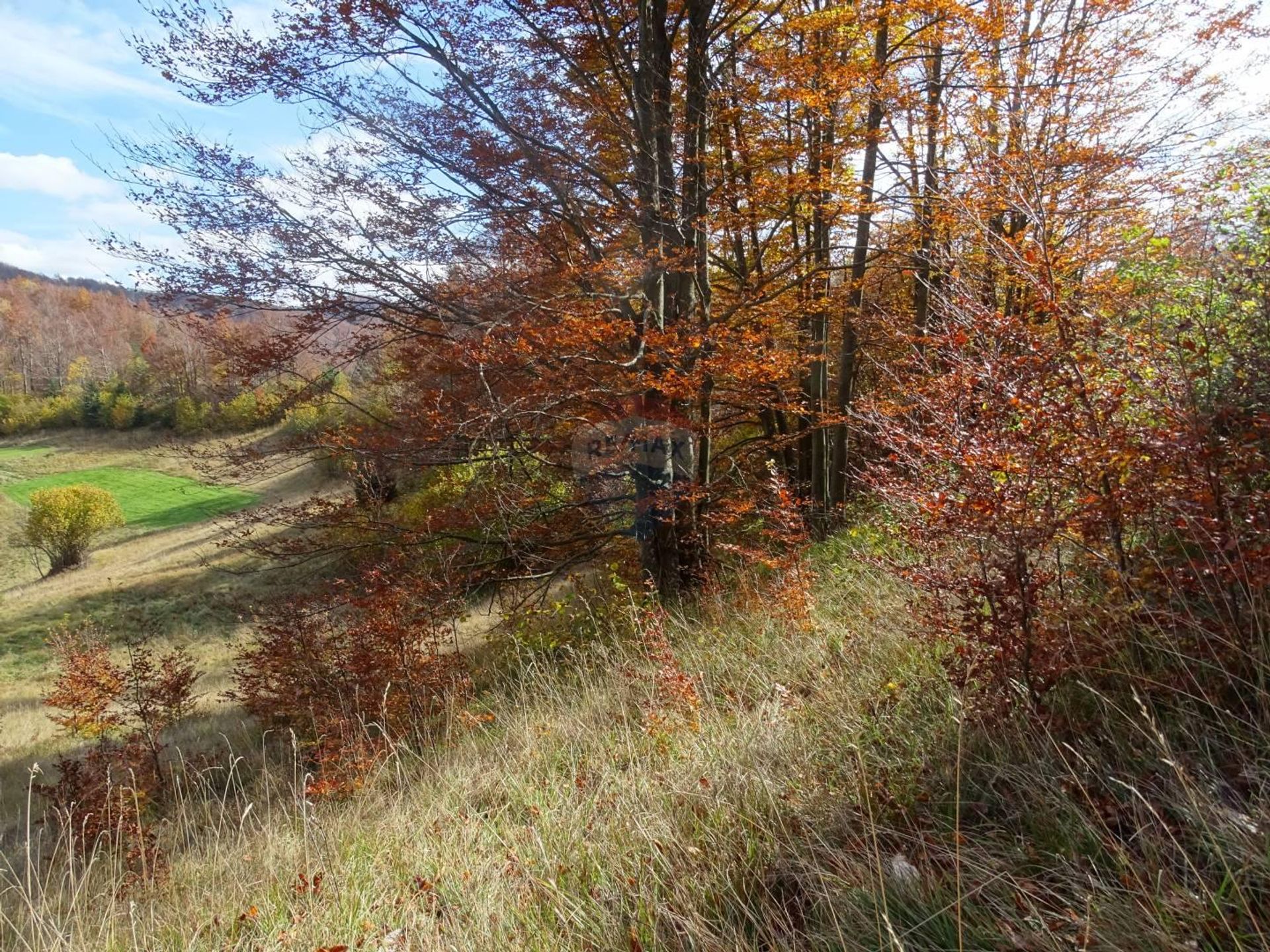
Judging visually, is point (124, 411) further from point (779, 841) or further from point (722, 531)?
point (779, 841)

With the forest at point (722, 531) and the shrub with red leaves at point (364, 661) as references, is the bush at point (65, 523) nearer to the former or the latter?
the forest at point (722, 531)

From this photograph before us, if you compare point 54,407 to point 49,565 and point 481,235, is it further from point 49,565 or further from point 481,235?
point 481,235

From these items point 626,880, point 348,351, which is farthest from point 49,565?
point 626,880

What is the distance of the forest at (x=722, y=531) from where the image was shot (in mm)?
2197

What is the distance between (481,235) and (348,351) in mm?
1884

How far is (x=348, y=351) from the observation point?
736 cm

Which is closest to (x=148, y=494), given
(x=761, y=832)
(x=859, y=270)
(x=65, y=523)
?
(x=65, y=523)

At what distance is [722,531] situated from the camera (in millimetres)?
8562

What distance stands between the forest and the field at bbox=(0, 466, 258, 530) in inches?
863

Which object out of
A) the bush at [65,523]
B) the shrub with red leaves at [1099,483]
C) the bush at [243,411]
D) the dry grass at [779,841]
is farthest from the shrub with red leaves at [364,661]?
the bush at [65,523]

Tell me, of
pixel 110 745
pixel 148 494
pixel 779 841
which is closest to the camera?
pixel 779 841

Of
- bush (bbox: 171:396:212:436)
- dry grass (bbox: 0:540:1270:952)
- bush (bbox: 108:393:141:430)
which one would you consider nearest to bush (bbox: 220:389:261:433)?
dry grass (bbox: 0:540:1270:952)

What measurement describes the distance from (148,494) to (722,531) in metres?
38.4

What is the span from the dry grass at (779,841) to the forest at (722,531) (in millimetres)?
24
